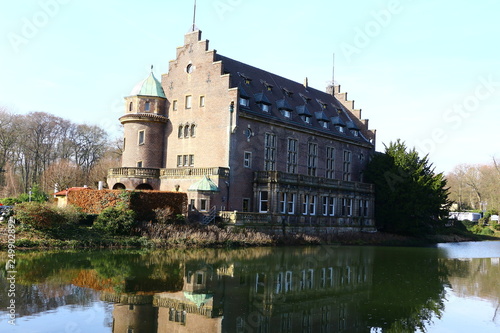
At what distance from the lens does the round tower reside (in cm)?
4084

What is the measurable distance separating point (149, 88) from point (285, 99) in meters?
12.7

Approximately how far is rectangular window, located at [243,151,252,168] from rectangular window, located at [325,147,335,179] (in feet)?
36.8

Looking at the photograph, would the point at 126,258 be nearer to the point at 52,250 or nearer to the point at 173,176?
the point at 52,250

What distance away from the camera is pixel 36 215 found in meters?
25.7

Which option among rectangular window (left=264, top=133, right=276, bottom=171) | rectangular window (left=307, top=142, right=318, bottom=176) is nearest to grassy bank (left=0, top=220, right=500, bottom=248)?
rectangular window (left=264, top=133, right=276, bottom=171)

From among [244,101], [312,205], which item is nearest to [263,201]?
[312,205]

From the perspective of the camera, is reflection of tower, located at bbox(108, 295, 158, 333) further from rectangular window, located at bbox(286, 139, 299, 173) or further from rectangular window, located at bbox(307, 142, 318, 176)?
rectangular window, located at bbox(307, 142, 318, 176)

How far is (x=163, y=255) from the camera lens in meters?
23.8

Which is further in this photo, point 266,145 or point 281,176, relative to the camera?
point 266,145

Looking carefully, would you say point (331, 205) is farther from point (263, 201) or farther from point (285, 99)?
point (285, 99)

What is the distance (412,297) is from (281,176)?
76.0 ft

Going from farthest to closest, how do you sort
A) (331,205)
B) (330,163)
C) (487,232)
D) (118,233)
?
(487,232) → (330,163) → (331,205) → (118,233)

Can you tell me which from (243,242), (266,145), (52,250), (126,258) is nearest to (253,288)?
(126,258)

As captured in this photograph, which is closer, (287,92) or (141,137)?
(141,137)
